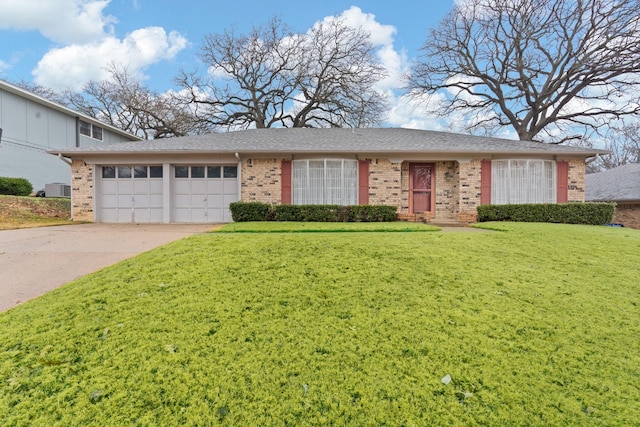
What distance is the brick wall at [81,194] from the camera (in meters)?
11.6

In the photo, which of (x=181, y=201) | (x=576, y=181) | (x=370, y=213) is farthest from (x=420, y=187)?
(x=181, y=201)

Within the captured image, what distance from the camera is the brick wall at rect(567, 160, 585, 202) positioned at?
11.5 m

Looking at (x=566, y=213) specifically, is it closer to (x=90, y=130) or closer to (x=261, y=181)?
(x=261, y=181)

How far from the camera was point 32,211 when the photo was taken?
12.3 metres

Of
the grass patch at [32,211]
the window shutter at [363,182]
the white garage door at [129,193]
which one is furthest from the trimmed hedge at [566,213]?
the grass patch at [32,211]

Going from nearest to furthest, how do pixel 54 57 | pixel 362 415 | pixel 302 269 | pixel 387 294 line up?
pixel 362 415 < pixel 387 294 < pixel 302 269 < pixel 54 57

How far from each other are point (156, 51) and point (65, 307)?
2157 cm

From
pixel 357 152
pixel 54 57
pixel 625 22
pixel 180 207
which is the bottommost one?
pixel 180 207

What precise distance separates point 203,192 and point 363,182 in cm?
602

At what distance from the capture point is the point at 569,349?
2506 millimetres

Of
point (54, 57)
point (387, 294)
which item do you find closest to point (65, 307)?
point (387, 294)

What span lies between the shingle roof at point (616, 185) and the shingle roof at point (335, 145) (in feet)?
20.7

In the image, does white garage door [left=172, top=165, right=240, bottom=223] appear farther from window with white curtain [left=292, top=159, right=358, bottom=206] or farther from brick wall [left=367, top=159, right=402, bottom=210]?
brick wall [left=367, top=159, right=402, bottom=210]

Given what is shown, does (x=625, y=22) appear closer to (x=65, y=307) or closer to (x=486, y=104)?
(x=486, y=104)
